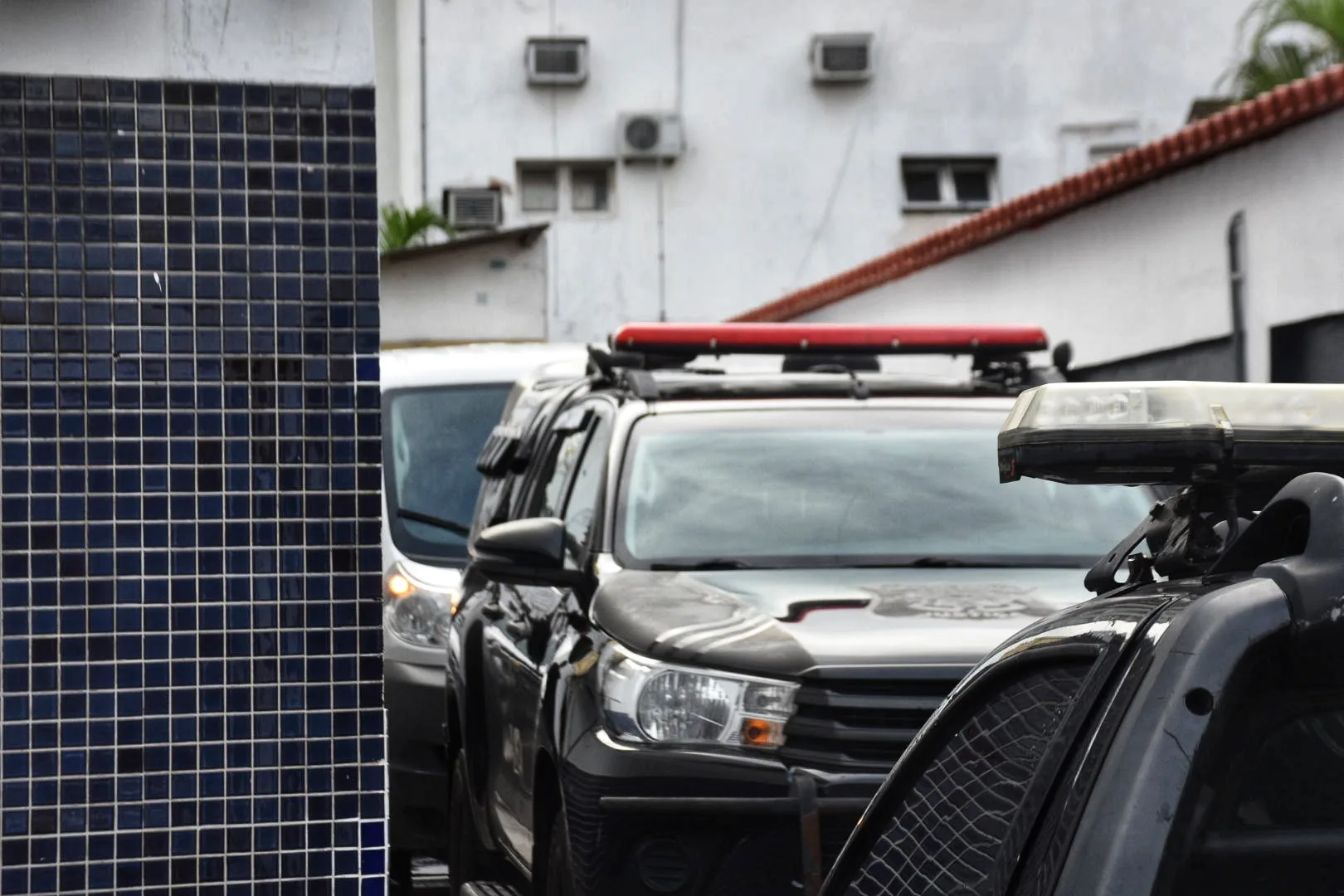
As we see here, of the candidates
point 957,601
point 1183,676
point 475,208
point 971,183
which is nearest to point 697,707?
point 957,601

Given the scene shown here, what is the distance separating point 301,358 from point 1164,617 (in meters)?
3.02

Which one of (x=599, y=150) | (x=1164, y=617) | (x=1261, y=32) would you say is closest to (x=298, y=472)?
(x=1164, y=617)

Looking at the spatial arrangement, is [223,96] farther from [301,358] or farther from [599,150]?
[599,150]

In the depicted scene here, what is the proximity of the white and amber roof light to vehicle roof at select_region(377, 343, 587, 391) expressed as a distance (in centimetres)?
823

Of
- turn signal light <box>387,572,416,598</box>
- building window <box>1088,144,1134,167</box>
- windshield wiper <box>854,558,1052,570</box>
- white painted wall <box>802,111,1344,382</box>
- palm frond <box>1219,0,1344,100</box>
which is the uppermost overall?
building window <box>1088,144,1134,167</box>

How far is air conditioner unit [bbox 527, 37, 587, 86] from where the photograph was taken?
3100cm

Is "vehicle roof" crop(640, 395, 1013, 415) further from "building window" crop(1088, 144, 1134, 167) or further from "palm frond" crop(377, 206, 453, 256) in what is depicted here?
"building window" crop(1088, 144, 1134, 167)

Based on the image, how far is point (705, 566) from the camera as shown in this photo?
620 cm

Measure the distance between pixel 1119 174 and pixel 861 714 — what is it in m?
8.74

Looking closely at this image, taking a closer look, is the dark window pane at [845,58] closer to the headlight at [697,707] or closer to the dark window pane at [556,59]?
the dark window pane at [556,59]

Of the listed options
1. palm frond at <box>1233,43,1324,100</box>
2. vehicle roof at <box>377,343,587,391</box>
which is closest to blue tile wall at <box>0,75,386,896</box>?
vehicle roof at <box>377,343,587,391</box>

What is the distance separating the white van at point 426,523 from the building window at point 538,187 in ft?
65.8

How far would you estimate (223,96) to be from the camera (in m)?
4.74

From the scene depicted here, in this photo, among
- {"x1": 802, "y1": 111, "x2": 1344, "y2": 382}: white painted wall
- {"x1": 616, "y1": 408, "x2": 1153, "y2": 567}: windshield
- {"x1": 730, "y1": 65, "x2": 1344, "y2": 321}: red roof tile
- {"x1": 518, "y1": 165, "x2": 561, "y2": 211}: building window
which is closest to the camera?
{"x1": 616, "y1": 408, "x2": 1153, "y2": 567}: windshield
